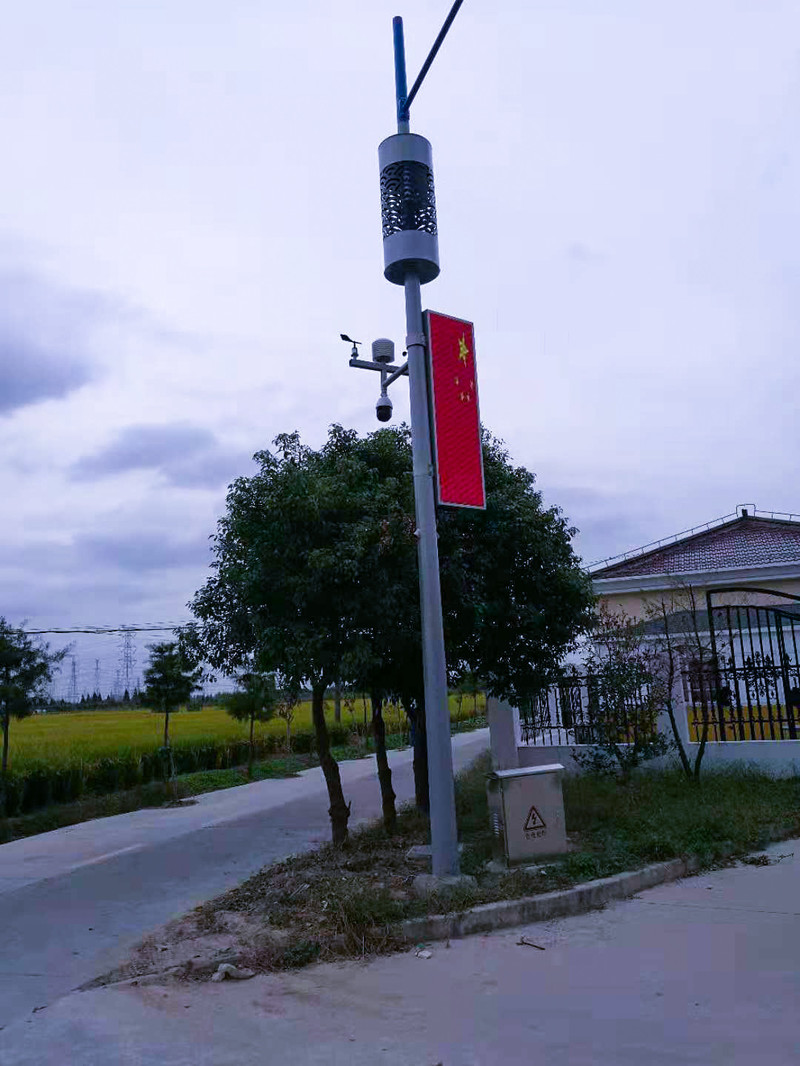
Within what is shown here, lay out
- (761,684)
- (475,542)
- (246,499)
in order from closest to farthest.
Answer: (246,499)
(475,542)
(761,684)

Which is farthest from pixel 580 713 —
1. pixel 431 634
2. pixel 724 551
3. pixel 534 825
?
pixel 724 551

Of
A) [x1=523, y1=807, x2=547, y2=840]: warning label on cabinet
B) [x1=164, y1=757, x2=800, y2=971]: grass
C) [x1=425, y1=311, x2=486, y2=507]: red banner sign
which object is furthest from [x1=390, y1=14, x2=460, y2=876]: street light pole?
[x1=523, y1=807, x2=547, y2=840]: warning label on cabinet

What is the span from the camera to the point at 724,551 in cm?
1975

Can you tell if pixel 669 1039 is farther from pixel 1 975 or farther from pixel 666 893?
pixel 1 975

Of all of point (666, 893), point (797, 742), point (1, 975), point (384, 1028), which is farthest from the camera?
point (797, 742)

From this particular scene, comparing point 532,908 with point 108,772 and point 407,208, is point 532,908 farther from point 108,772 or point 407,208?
point 108,772

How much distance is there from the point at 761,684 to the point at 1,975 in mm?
9505

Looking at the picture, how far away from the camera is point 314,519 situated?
26.9 ft

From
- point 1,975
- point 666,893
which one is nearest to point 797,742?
point 666,893

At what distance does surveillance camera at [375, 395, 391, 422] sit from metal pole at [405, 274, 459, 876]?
0.68 m

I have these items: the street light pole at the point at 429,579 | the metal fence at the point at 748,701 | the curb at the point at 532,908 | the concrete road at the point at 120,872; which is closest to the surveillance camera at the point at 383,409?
the street light pole at the point at 429,579

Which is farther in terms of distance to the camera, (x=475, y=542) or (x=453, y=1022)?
(x=475, y=542)

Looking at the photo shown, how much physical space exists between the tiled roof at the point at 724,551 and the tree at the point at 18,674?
10770 mm

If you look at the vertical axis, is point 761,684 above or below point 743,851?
above
